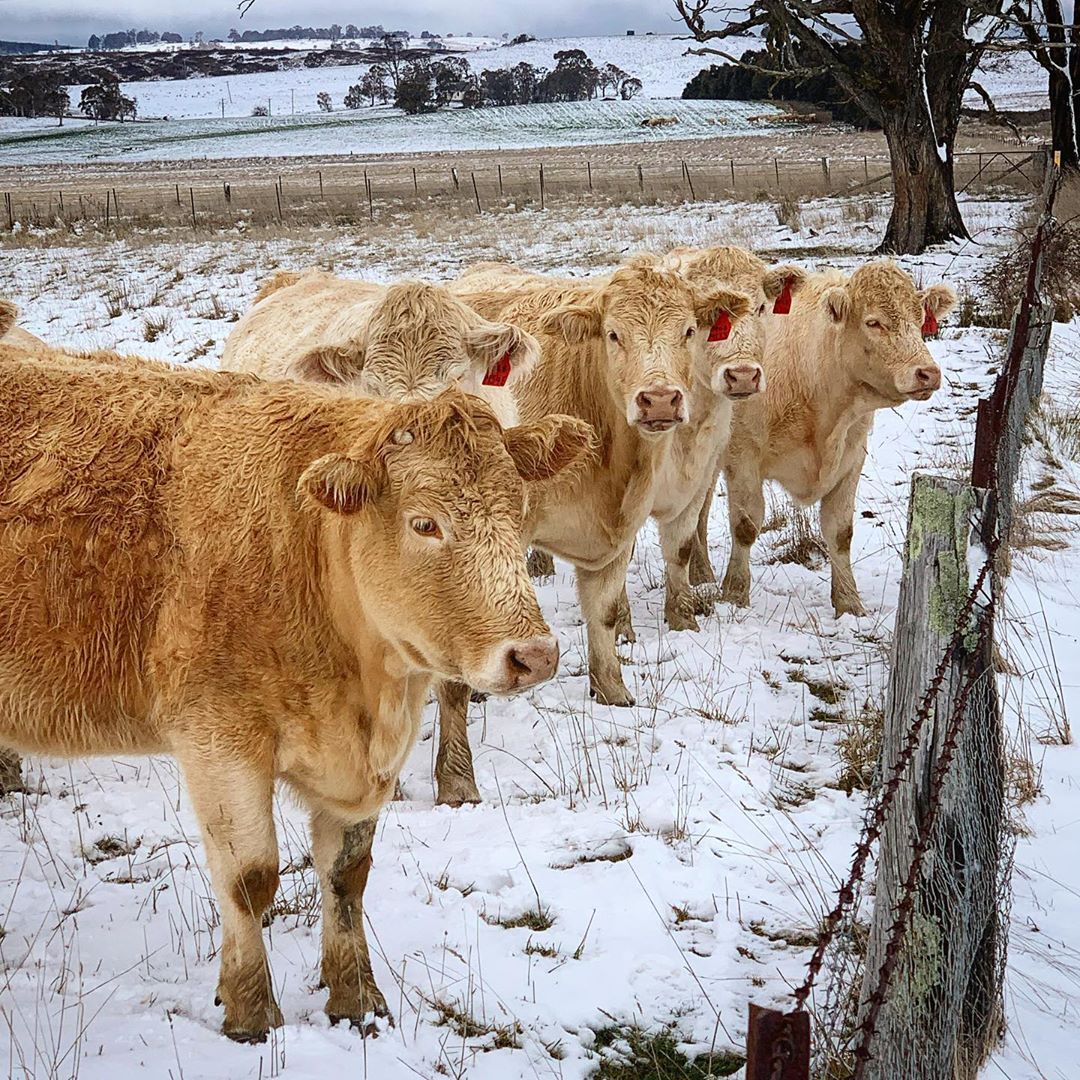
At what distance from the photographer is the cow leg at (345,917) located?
337 cm

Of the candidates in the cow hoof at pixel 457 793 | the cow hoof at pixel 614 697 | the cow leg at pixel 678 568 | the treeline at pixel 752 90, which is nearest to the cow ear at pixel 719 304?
the cow leg at pixel 678 568

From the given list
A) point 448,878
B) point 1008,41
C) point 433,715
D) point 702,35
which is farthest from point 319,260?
point 448,878

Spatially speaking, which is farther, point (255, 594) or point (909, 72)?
point (909, 72)

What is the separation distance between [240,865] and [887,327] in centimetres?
543

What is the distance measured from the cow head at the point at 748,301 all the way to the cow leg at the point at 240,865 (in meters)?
4.05

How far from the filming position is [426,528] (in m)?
2.86

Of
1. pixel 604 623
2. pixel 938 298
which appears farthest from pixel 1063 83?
pixel 604 623

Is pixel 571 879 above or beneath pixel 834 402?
beneath

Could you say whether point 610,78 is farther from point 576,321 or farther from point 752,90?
point 576,321

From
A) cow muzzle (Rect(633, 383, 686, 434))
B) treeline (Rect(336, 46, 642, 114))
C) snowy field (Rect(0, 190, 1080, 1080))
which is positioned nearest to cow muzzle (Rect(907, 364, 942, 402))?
snowy field (Rect(0, 190, 1080, 1080))

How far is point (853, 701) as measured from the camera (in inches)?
213

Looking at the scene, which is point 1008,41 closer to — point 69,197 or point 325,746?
point 325,746

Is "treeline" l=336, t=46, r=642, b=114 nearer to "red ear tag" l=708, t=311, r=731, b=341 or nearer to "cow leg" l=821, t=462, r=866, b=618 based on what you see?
"cow leg" l=821, t=462, r=866, b=618

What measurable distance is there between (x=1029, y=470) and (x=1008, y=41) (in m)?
13.4
